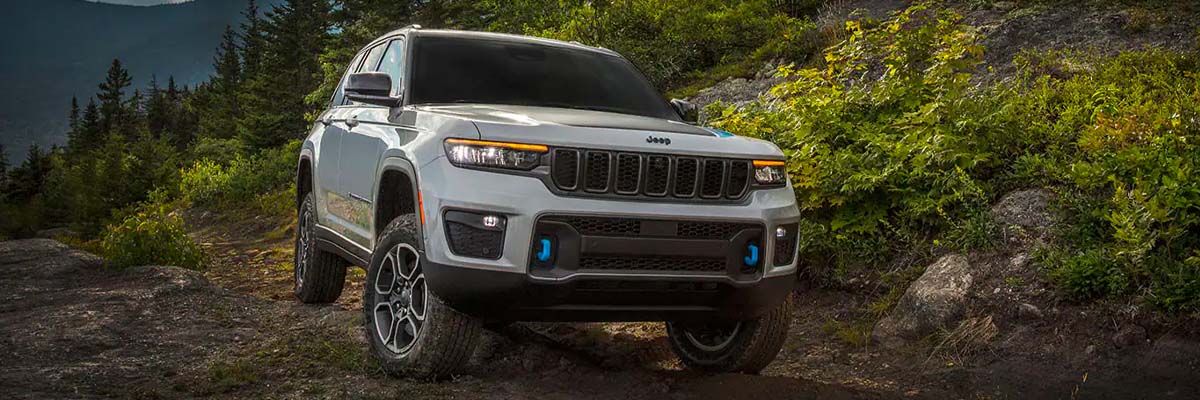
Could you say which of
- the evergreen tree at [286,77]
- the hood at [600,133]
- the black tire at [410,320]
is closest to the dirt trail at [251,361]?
the black tire at [410,320]

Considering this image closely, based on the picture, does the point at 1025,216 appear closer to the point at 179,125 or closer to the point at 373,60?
the point at 373,60

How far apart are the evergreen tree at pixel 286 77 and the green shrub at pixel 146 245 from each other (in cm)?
1447

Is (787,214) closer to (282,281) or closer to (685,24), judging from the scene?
(282,281)

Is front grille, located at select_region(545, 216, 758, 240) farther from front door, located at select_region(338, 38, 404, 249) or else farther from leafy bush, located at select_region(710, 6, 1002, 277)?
leafy bush, located at select_region(710, 6, 1002, 277)

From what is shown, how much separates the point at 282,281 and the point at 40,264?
238cm

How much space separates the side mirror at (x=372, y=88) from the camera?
4949mm

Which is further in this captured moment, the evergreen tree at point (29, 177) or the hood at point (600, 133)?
the evergreen tree at point (29, 177)

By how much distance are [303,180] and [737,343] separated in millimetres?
4048

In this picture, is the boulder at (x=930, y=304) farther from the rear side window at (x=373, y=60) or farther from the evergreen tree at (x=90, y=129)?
the evergreen tree at (x=90, y=129)

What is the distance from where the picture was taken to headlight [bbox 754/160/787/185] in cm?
439

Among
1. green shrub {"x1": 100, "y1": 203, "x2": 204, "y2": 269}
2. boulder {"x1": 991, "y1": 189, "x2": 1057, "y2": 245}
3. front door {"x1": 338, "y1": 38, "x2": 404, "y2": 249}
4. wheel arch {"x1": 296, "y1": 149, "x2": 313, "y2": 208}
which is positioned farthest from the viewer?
green shrub {"x1": 100, "y1": 203, "x2": 204, "y2": 269}

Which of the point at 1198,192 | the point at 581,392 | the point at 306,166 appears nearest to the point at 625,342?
the point at 581,392

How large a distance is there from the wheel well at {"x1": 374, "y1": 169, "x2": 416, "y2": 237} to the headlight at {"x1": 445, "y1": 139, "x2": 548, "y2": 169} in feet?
2.88

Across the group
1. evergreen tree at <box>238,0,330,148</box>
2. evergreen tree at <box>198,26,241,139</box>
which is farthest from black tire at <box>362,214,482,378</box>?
evergreen tree at <box>198,26,241,139</box>
